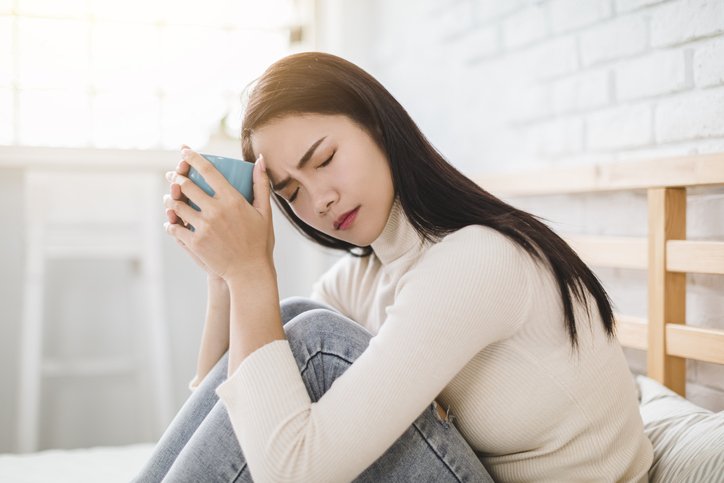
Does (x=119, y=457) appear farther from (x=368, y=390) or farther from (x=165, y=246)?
(x=165, y=246)

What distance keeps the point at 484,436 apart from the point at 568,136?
838 mm

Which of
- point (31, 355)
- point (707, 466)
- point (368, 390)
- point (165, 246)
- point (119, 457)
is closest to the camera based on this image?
point (368, 390)

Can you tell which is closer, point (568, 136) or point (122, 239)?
point (568, 136)

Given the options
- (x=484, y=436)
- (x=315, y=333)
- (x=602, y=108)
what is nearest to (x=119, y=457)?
(x=315, y=333)

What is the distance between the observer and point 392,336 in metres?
0.85

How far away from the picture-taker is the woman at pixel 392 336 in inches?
33.4

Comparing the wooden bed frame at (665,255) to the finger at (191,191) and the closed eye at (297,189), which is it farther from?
the finger at (191,191)

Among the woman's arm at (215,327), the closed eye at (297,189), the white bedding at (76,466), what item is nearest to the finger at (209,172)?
the closed eye at (297,189)

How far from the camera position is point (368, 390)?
32.8 inches

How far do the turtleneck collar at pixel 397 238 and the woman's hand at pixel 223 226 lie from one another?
0.19 meters

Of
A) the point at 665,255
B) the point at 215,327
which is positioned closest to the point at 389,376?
the point at 215,327

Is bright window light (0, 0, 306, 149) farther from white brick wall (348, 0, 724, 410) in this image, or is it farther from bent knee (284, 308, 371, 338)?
bent knee (284, 308, 371, 338)

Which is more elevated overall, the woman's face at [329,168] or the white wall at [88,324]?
the woman's face at [329,168]

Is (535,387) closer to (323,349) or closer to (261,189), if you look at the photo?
(323,349)
